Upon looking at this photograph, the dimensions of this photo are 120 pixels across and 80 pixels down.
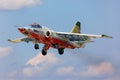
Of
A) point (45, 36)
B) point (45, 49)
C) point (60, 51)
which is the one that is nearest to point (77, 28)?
point (60, 51)

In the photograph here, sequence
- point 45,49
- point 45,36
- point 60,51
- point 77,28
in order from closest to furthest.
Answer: point 45,36 < point 45,49 < point 60,51 < point 77,28

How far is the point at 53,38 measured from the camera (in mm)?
144875

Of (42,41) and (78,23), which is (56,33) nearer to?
(42,41)

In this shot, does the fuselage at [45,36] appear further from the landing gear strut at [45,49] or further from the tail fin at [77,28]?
the tail fin at [77,28]

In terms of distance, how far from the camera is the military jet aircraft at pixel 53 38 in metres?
143

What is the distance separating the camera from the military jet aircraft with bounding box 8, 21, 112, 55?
469 feet

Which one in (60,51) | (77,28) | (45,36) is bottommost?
(60,51)

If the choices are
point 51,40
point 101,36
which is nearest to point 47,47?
point 51,40

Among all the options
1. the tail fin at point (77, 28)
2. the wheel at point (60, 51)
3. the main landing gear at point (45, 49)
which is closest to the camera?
the main landing gear at point (45, 49)

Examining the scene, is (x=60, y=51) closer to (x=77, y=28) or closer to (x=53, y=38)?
(x=53, y=38)

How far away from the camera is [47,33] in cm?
14450

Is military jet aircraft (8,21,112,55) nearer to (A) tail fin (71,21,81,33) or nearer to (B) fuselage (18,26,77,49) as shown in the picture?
(B) fuselage (18,26,77,49)

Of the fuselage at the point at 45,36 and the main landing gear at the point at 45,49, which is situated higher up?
the fuselage at the point at 45,36

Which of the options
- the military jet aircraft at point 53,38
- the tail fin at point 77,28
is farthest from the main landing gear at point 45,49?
the tail fin at point 77,28
